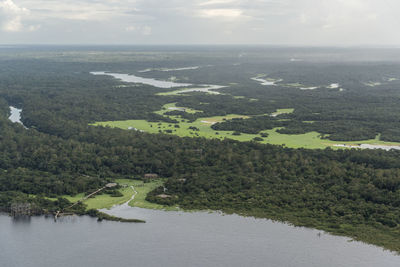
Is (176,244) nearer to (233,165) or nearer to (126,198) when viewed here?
A: (126,198)

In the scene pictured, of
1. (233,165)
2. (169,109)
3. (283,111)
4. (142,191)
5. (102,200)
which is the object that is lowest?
(102,200)

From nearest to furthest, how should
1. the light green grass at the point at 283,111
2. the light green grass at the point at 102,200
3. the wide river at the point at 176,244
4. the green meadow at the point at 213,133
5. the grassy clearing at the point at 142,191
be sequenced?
the wide river at the point at 176,244, the grassy clearing at the point at 142,191, the light green grass at the point at 102,200, the green meadow at the point at 213,133, the light green grass at the point at 283,111

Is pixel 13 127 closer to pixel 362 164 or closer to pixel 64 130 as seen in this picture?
pixel 64 130

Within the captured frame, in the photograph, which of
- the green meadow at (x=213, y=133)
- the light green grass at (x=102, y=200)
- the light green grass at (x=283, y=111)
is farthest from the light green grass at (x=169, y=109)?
the light green grass at (x=102, y=200)

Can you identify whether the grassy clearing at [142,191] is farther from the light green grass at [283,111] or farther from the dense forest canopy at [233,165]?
the light green grass at [283,111]

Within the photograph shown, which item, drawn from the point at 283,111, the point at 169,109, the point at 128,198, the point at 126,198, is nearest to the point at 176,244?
the point at 128,198

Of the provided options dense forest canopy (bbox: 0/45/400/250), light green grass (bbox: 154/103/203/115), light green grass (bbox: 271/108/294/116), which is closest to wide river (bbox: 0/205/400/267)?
dense forest canopy (bbox: 0/45/400/250)

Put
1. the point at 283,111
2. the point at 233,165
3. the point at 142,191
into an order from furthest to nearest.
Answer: the point at 283,111
the point at 233,165
the point at 142,191

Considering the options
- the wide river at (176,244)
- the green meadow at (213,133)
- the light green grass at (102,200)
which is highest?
the green meadow at (213,133)

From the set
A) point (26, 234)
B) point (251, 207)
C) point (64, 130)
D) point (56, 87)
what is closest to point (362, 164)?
point (251, 207)
